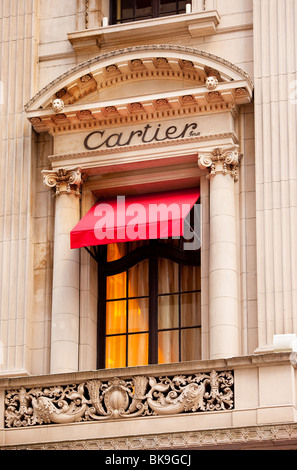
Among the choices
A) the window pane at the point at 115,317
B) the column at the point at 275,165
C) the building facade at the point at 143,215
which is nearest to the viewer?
the building facade at the point at 143,215

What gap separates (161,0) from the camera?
110 ft

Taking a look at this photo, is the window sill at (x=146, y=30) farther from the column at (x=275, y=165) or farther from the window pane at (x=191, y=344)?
the window pane at (x=191, y=344)

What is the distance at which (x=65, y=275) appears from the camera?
3134cm

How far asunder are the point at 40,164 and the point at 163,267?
3.40 meters

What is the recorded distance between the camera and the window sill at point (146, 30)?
1273 inches

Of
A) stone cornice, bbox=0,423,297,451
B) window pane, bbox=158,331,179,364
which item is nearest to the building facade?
window pane, bbox=158,331,179,364

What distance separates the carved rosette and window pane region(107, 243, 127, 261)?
247 centimetres

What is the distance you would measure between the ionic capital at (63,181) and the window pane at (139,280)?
6.18 ft

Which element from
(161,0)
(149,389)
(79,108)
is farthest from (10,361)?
(161,0)

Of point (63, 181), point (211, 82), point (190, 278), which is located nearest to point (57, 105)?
point (63, 181)

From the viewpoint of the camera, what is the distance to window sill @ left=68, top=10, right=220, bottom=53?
3234 cm

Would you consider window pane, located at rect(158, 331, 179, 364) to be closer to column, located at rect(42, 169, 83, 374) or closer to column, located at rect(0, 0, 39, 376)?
column, located at rect(42, 169, 83, 374)

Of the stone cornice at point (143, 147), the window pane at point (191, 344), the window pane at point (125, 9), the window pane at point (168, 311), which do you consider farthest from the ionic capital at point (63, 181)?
the window pane at point (125, 9)
